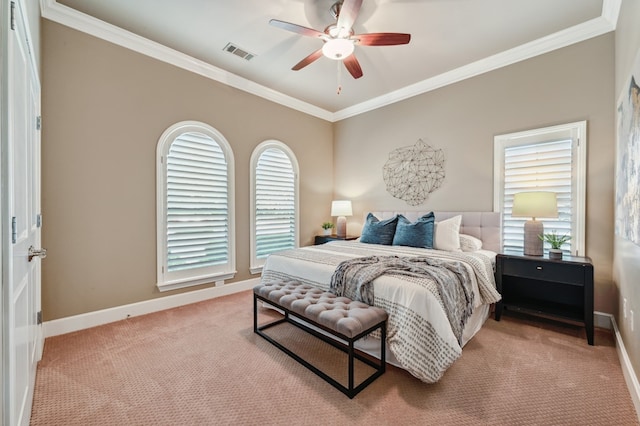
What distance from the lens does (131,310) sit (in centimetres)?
308

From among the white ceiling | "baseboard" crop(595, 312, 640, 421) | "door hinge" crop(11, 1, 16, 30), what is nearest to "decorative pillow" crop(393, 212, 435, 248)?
"baseboard" crop(595, 312, 640, 421)

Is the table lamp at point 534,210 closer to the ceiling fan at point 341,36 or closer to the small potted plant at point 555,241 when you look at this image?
the small potted plant at point 555,241

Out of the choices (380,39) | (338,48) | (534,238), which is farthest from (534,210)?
(338,48)

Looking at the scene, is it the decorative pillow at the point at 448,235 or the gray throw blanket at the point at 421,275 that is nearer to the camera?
the gray throw blanket at the point at 421,275

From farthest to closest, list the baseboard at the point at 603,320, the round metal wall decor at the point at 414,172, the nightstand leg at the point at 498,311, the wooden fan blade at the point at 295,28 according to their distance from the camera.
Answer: the round metal wall decor at the point at 414,172 < the nightstand leg at the point at 498,311 < the baseboard at the point at 603,320 < the wooden fan blade at the point at 295,28

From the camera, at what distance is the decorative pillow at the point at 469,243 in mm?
3316

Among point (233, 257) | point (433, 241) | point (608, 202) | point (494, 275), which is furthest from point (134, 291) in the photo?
point (608, 202)

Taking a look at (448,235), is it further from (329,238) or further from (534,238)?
(329,238)

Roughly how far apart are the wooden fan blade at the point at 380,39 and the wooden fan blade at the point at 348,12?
150mm

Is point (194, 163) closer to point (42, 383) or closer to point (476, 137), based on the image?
point (42, 383)

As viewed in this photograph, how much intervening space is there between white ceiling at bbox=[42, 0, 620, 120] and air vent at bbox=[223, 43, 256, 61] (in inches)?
3.0

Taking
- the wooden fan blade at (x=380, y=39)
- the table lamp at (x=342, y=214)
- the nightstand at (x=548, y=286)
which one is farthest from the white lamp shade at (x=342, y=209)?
the wooden fan blade at (x=380, y=39)

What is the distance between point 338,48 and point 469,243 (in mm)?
2586

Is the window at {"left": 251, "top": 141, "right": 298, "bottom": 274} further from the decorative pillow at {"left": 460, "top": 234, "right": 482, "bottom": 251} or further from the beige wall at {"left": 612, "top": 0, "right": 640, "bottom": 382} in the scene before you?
the beige wall at {"left": 612, "top": 0, "right": 640, "bottom": 382}
